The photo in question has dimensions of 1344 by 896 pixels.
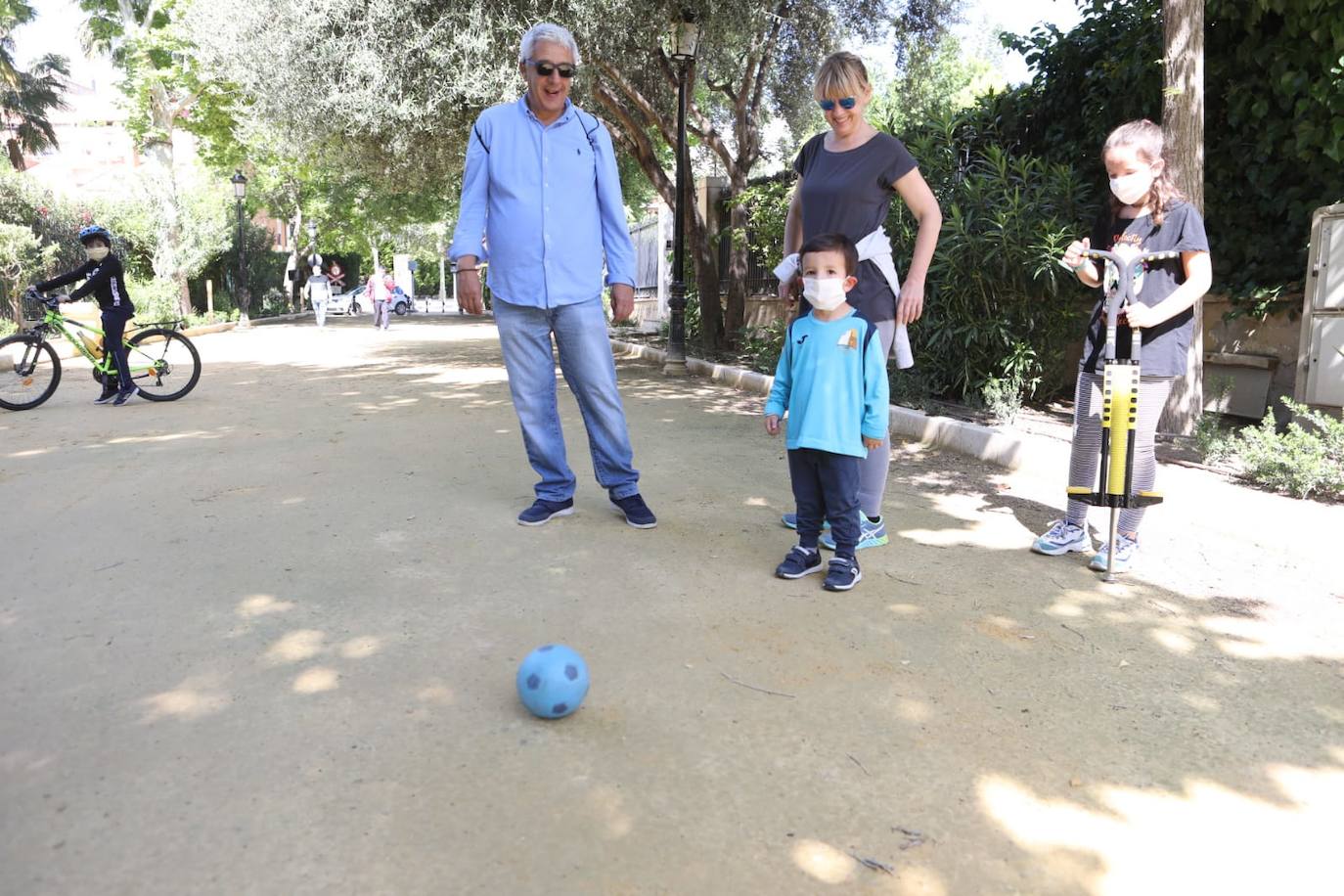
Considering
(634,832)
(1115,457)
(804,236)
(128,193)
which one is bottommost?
(634,832)

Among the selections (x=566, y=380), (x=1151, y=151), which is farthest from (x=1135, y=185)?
(x=566, y=380)

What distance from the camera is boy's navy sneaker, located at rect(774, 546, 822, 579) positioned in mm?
3824

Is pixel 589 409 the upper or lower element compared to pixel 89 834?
upper

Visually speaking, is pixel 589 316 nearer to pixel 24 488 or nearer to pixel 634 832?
pixel 634 832

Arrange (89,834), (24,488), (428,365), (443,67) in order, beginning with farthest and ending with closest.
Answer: (428,365)
(443,67)
(24,488)
(89,834)

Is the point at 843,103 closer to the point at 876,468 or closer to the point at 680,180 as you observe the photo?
the point at 876,468

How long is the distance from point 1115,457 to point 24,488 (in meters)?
5.62

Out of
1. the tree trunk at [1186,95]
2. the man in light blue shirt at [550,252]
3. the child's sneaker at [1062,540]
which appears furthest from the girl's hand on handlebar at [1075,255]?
the tree trunk at [1186,95]

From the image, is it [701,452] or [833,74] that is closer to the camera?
[833,74]

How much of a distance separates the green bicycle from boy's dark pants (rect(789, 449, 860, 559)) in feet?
24.2

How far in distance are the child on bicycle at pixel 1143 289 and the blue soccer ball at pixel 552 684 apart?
2451 mm

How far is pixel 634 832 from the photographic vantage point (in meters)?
2.12

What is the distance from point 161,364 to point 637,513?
6.72m

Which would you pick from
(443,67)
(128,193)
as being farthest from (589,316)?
(128,193)
